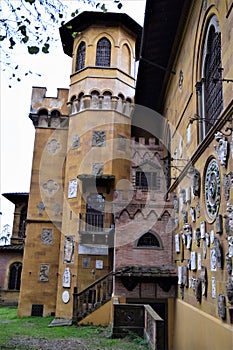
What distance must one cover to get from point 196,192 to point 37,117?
1375cm

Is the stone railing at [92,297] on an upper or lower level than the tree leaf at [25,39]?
lower

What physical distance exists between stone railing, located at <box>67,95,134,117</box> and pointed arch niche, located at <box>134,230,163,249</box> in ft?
26.8

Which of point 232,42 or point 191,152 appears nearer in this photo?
point 232,42

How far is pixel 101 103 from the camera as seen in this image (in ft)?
61.9

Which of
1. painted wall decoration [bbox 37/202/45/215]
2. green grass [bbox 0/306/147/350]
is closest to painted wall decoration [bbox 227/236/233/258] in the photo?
green grass [bbox 0/306/147/350]

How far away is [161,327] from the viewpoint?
28.6 feet

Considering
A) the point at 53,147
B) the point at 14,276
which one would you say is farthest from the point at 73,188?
the point at 14,276

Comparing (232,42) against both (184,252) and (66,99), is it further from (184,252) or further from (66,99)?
(66,99)

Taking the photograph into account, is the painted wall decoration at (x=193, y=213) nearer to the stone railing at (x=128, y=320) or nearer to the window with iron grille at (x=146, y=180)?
the stone railing at (x=128, y=320)

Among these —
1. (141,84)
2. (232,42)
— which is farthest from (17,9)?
(141,84)

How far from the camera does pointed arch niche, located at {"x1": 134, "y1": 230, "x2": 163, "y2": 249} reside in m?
12.7

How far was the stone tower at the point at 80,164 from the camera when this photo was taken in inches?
655

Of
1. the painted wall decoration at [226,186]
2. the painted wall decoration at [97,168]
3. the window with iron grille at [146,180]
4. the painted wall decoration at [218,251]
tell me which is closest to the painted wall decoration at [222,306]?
the painted wall decoration at [218,251]

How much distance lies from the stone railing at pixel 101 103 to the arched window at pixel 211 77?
9.47 m
